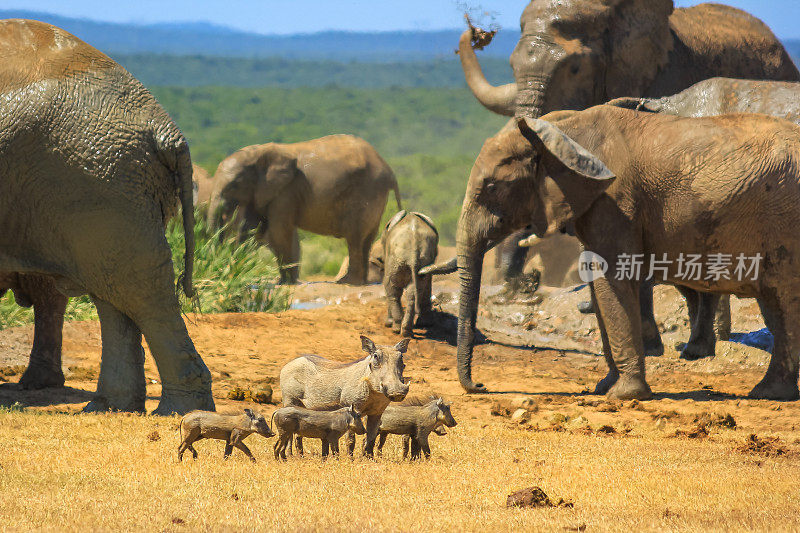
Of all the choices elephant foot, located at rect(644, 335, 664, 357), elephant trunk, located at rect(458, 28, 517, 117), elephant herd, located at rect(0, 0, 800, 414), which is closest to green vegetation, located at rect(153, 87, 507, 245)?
elephant trunk, located at rect(458, 28, 517, 117)

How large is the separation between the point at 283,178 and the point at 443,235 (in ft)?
116

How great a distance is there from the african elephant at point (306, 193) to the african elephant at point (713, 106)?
761cm

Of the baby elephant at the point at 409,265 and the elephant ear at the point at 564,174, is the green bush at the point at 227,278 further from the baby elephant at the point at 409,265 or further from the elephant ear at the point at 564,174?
the elephant ear at the point at 564,174

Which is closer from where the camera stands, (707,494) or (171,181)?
(707,494)

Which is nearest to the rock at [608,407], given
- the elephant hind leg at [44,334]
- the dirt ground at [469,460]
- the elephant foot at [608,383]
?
the dirt ground at [469,460]

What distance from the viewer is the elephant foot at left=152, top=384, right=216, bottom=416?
785 centimetres

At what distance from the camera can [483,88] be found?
15883mm

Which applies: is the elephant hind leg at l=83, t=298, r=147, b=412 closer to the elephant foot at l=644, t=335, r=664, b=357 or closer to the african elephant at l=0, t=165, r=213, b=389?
the african elephant at l=0, t=165, r=213, b=389

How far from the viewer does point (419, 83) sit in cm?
15762

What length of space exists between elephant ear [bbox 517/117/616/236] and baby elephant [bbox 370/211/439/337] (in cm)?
345

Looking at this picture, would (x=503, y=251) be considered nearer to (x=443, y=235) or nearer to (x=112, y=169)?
(x=112, y=169)

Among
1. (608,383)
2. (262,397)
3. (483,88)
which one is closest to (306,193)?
(483,88)

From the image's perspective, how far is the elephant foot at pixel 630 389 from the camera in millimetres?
9469

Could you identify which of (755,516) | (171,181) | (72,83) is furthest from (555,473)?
(72,83)
